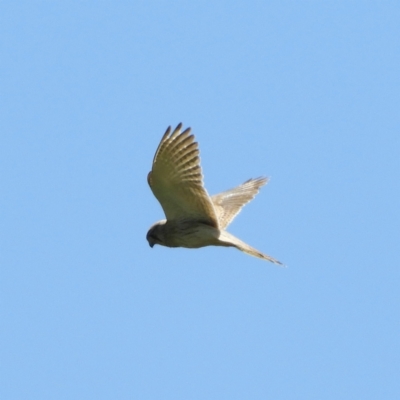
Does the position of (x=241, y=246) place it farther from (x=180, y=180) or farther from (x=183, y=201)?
(x=180, y=180)

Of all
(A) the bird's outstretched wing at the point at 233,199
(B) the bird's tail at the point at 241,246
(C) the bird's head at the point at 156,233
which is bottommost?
(B) the bird's tail at the point at 241,246

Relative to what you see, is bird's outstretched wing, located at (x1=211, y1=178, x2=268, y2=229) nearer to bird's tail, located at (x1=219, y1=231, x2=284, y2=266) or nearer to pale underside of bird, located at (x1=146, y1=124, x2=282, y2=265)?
pale underside of bird, located at (x1=146, y1=124, x2=282, y2=265)

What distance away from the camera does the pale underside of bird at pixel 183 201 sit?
11.1 m

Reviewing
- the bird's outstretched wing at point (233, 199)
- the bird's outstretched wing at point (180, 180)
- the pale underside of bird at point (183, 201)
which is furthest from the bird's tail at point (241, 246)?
the bird's outstretched wing at point (233, 199)

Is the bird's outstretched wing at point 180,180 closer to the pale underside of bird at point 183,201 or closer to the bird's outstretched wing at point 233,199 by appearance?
the pale underside of bird at point 183,201

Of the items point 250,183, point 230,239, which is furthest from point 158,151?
point 250,183

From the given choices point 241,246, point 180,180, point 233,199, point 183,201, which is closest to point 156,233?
point 183,201

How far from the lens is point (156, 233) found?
40.3ft

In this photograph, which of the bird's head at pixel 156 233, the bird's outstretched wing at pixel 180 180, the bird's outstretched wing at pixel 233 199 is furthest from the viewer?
the bird's outstretched wing at pixel 233 199

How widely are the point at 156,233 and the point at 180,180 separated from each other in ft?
3.78

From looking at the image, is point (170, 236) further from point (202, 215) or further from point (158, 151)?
point (158, 151)

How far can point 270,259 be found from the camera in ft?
36.8

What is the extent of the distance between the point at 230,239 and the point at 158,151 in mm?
1384

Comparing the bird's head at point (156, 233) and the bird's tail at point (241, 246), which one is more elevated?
the bird's head at point (156, 233)
